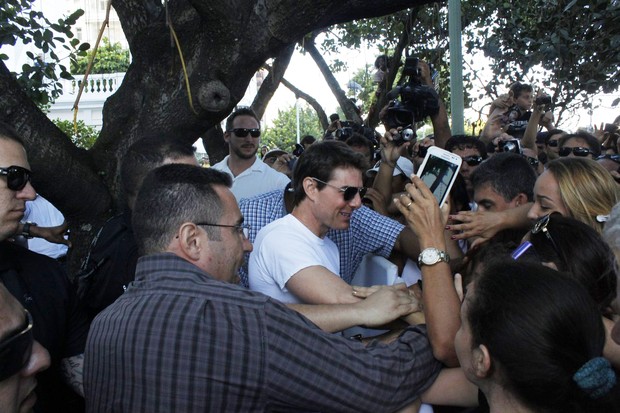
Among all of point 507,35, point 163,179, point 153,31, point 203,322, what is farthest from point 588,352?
point 507,35

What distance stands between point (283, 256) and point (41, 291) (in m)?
0.98

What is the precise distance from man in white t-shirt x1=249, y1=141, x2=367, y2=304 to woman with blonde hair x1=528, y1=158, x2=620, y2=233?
89cm

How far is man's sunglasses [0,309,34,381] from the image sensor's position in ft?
4.53

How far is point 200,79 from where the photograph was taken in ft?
11.8

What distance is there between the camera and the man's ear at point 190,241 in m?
2.00

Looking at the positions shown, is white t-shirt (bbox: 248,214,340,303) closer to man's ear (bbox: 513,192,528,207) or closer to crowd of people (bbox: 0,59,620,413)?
crowd of people (bbox: 0,59,620,413)

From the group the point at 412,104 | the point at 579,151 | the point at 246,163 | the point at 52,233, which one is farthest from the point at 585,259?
the point at 246,163

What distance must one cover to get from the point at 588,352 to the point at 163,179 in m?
1.43

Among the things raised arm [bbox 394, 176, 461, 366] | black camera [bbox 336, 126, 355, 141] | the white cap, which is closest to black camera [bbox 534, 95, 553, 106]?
the white cap

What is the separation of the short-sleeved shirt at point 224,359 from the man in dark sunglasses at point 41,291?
2.17 feet

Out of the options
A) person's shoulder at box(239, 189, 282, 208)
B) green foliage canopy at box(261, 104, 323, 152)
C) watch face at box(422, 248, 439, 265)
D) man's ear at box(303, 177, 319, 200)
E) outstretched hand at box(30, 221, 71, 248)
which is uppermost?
man's ear at box(303, 177, 319, 200)

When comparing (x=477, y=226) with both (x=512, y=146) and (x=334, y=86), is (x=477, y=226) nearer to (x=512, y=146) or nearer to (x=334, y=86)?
(x=512, y=146)

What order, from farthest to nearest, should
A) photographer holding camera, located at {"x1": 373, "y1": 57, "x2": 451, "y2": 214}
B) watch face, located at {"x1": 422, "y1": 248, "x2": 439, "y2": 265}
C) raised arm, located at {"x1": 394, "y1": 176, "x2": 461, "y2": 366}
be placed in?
photographer holding camera, located at {"x1": 373, "y1": 57, "x2": 451, "y2": 214}
watch face, located at {"x1": 422, "y1": 248, "x2": 439, "y2": 265}
raised arm, located at {"x1": 394, "y1": 176, "x2": 461, "y2": 366}

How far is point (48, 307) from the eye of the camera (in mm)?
2354
